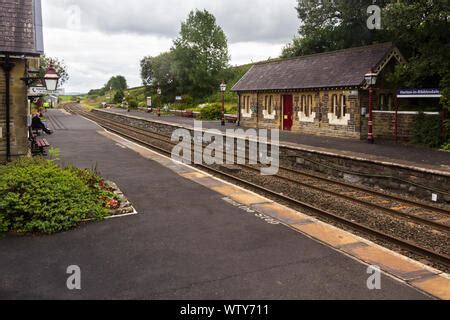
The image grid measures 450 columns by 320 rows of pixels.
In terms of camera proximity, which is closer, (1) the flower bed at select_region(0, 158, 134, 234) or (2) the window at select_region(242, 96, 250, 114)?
(1) the flower bed at select_region(0, 158, 134, 234)

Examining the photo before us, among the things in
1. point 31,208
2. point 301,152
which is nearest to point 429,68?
point 301,152

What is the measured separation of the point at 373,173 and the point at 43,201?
33.7 feet

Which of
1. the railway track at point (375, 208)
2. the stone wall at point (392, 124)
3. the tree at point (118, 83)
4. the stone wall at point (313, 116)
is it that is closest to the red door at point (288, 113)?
the stone wall at point (313, 116)

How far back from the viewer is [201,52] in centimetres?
5453

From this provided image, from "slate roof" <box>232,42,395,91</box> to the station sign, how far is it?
2451mm

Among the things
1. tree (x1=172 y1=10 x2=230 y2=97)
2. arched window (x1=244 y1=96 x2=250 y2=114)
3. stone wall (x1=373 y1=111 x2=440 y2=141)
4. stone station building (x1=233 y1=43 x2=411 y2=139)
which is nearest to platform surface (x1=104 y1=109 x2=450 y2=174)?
stone wall (x1=373 y1=111 x2=440 y2=141)

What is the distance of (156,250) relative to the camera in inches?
266

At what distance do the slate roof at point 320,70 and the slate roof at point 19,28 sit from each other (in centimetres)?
1463

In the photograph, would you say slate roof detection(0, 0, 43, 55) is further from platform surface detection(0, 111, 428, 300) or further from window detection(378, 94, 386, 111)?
window detection(378, 94, 386, 111)

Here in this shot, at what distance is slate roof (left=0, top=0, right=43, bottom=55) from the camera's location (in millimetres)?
12000

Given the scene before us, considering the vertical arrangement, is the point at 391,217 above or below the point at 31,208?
below

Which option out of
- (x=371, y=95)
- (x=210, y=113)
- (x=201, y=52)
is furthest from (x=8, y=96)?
(x=201, y=52)
